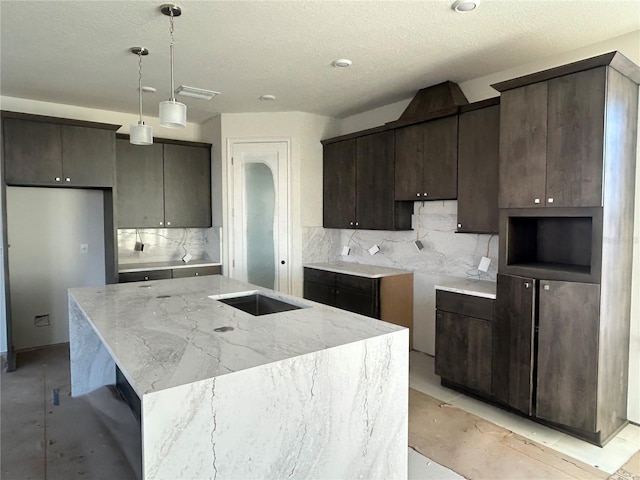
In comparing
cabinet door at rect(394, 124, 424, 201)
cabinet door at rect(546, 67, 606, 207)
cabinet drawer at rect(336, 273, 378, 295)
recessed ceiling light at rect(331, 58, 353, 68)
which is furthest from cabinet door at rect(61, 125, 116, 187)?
cabinet door at rect(546, 67, 606, 207)

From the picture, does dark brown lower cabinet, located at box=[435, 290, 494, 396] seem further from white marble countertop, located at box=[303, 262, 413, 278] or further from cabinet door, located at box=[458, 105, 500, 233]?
white marble countertop, located at box=[303, 262, 413, 278]

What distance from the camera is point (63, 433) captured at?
8.89 feet

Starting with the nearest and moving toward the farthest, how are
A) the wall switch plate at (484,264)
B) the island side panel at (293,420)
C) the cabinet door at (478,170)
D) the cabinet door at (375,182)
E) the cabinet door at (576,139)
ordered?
the island side panel at (293,420) < the cabinet door at (576,139) < the cabinet door at (478,170) < the wall switch plate at (484,264) < the cabinet door at (375,182)

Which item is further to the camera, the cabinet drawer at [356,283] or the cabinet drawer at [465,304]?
the cabinet drawer at [356,283]

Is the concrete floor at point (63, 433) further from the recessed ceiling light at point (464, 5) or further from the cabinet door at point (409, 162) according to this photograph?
the recessed ceiling light at point (464, 5)

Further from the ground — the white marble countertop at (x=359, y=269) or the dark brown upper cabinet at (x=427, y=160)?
the dark brown upper cabinet at (x=427, y=160)

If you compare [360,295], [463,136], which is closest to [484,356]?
[360,295]

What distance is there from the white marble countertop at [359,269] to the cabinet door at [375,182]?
0.46 meters

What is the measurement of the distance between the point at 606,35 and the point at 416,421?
302 centimetres

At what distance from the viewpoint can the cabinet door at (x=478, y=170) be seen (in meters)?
3.28

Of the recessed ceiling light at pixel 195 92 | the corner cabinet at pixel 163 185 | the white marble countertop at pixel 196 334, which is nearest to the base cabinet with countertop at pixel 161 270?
the corner cabinet at pixel 163 185

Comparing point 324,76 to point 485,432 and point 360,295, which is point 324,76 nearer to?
point 360,295

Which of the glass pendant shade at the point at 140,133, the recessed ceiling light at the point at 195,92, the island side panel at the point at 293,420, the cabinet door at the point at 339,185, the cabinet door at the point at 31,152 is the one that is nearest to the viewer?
the island side panel at the point at 293,420

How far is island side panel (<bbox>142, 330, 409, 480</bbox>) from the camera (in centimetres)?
134
